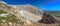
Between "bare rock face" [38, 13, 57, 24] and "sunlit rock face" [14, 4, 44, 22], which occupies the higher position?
"sunlit rock face" [14, 4, 44, 22]

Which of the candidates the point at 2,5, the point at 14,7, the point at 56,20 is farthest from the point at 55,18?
the point at 2,5

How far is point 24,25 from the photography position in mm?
2869

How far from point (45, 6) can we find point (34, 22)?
1.20 ft

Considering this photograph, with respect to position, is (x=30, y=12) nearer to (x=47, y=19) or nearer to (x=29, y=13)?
(x=29, y=13)

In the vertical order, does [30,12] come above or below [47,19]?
above

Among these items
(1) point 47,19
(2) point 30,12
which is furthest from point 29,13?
(1) point 47,19

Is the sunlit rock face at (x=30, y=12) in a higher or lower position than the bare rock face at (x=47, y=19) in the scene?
higher

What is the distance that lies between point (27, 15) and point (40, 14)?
0.81 feet

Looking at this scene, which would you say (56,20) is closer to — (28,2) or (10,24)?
(28,2)

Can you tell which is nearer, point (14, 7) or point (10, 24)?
point (10, 24)

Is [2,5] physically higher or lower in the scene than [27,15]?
higher

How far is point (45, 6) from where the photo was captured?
296cm

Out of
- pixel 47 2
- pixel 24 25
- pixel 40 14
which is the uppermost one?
pixel 47 2

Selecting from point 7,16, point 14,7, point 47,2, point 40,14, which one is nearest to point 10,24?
point 7,16
